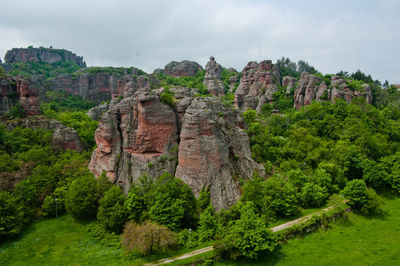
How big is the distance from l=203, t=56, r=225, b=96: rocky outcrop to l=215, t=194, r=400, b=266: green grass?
64.2 m

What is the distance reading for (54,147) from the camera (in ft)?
141

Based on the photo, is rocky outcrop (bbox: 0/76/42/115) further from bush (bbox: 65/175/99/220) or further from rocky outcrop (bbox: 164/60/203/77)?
rocky outcrop (bbox: 164/60/203/77)

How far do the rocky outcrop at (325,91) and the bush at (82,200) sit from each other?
181 ft

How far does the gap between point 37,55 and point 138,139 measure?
13461 centimetres

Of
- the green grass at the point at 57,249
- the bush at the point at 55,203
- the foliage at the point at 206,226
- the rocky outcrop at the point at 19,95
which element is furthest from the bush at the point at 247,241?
the rocky outcrop at the point at 19,95

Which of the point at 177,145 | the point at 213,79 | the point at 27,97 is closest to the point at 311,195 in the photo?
the point at 177,145

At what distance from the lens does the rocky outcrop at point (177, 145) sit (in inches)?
1134

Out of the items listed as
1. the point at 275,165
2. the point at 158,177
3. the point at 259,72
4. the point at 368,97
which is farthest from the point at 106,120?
the point at 368,97

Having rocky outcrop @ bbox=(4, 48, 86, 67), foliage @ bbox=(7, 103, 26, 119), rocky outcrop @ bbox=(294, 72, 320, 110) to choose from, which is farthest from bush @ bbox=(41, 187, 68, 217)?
rocky outcrop @ bbox=(4, 48, 86, 67)

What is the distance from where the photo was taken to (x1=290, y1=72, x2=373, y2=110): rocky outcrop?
58969 mm

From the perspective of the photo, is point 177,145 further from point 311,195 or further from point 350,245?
point 350,245

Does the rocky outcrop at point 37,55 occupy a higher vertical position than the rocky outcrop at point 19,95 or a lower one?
higher

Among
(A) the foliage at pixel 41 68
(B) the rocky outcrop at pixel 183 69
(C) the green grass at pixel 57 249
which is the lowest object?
(C) the green grass at pixel 57 249

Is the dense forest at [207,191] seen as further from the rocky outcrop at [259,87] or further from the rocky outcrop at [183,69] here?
the rocky outcrop at [183,69]
